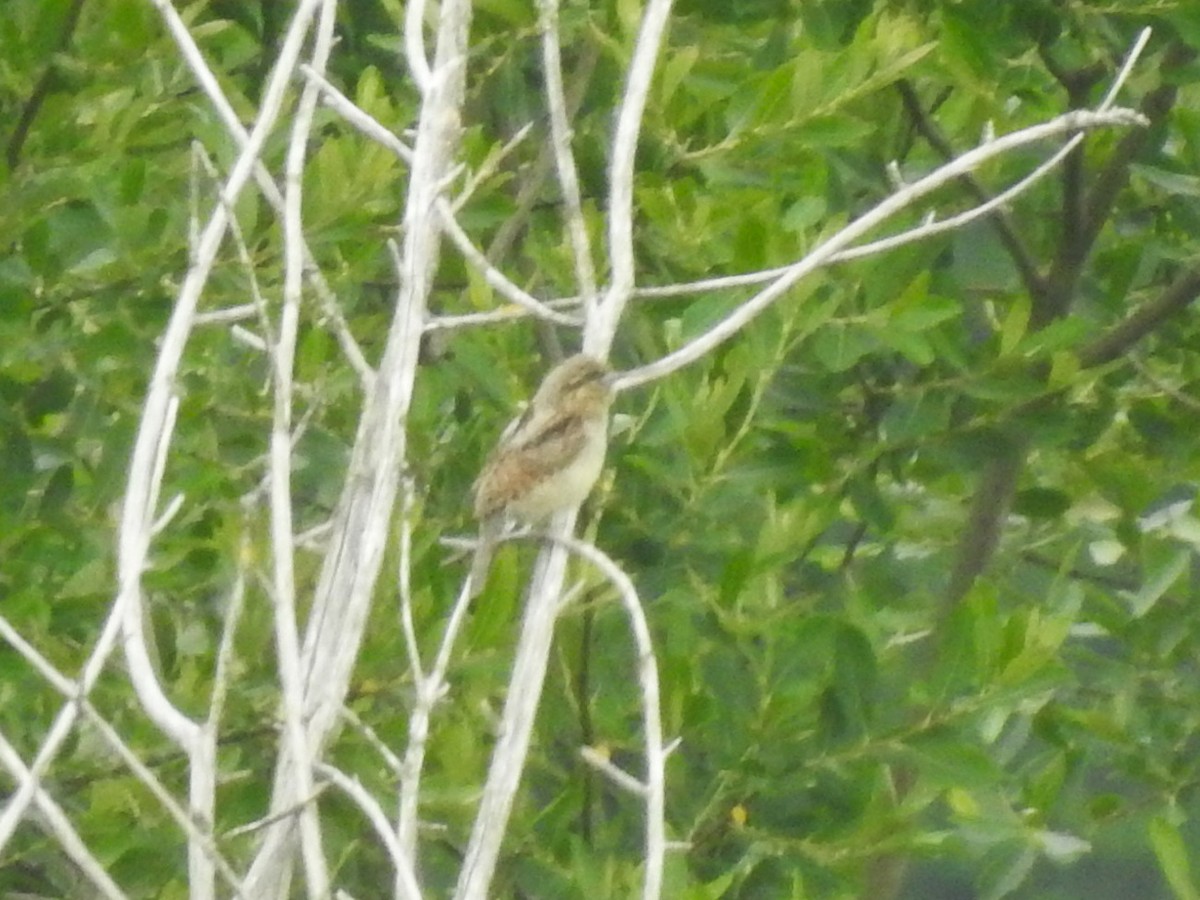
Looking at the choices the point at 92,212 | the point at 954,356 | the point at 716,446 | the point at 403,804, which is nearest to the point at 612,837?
the point at 716,446

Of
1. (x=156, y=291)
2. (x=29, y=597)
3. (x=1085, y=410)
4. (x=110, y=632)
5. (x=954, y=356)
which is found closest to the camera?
(x=110, y=632)

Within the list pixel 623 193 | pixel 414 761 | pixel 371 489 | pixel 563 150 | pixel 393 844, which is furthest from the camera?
pixel 563 150

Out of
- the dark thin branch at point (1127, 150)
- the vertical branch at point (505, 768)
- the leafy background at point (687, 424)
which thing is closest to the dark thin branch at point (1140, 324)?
the leafy background at point (687, 424)

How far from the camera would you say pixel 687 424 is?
368 centimetres

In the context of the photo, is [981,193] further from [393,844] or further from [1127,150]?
[393,844]

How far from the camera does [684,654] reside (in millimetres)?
3693

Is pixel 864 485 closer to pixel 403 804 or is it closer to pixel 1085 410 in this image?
pixel 1085 410

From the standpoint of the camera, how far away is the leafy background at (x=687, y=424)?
3.58m

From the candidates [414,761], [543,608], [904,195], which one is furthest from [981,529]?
[414,761]

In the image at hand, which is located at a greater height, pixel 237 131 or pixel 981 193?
pixel 237 131

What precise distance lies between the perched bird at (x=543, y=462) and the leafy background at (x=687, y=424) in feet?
Result: 0.26

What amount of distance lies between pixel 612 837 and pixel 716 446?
70cm

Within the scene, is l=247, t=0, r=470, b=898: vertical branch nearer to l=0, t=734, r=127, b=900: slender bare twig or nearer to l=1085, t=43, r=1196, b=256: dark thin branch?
l=0, t=734, r=127, b=900: slender bare twig

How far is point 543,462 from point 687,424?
248mm
